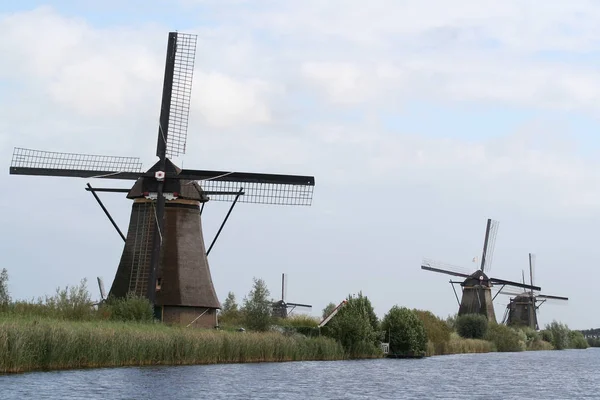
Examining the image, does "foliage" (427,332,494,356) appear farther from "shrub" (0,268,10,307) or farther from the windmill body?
"shrub" (0,268,10,307)

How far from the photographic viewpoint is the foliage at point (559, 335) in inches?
3597

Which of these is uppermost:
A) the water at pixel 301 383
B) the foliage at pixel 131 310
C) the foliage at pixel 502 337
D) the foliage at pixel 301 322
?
the foliage at pixel 502 337

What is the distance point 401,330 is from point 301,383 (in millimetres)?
22944

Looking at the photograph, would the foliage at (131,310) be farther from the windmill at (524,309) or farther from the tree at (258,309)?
the windmill at (524,309)

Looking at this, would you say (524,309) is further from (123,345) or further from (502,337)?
(123,345)

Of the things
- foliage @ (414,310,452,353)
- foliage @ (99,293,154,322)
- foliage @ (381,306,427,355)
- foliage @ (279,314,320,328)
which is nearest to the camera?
foliage @ (99,293,154,322)

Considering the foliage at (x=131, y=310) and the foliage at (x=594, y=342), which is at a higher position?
the foliage at (x=594, y=342)

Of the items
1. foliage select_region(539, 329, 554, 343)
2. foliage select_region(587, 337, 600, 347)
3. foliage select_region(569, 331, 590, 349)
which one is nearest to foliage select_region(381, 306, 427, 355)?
foliage select_region(539, 329, 554, 343)

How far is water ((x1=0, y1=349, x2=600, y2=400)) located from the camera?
2486 cm

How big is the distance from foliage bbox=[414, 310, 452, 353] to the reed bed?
18359mm

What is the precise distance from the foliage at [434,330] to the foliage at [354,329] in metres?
10.6

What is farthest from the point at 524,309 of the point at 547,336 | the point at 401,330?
the point at 401,330

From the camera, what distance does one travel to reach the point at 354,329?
47.0 m

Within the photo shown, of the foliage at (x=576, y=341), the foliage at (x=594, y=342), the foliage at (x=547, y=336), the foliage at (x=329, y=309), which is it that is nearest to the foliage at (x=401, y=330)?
A: the foliage at (x=329, y=309)
